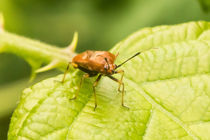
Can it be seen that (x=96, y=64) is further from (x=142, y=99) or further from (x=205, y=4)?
(x=205, y=4)

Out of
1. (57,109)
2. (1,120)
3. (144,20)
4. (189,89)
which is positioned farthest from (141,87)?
(1,120)

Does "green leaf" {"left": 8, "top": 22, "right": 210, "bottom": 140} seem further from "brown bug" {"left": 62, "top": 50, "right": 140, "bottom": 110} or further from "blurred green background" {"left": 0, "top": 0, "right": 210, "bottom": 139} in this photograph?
"blurred green background" {"left": 0, "top": 0, "right": 210, "bottom": 139}

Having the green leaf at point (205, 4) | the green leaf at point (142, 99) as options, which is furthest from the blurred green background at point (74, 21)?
the green leaf at point (142, 99)

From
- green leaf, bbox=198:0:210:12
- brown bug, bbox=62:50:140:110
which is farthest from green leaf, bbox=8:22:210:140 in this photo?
green leaf, bbox=198:0:210:12

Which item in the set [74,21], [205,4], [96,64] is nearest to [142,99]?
[96,64]

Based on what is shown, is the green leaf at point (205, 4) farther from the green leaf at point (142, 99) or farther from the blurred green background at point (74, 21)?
the blurred green background at point (74, 21)

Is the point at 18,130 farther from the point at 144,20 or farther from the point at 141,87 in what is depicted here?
the point at 144,20
